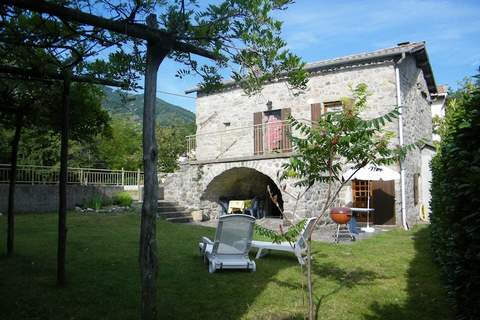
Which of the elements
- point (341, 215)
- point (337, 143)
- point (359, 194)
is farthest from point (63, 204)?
point (359, 194)

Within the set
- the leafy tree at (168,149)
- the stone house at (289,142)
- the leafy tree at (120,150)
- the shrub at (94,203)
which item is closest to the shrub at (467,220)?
the stone house at (289,142)

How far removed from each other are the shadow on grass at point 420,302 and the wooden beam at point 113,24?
11.0 ft

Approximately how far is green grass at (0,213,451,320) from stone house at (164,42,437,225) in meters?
4.38

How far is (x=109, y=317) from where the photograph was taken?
3.88 meters

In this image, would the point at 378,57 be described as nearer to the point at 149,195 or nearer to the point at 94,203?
the point at 149,195

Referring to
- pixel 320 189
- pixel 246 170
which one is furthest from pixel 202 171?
pixel 320 189

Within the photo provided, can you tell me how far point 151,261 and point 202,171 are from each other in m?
11.3

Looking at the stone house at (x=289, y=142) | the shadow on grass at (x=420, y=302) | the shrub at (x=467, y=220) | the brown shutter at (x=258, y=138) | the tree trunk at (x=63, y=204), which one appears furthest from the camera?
the brown shutter at (x=258, y=138)

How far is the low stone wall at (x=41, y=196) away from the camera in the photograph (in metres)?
13.1

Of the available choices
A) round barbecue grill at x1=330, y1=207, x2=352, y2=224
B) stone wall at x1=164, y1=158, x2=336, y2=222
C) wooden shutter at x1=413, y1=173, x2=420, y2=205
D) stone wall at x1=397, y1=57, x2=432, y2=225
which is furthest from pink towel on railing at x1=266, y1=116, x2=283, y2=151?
round barbecue grill at x1=330, y1=207, x2=352, y2=224

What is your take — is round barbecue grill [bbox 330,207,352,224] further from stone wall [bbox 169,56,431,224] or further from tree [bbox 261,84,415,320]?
tree [bbox 261,84,415,320]

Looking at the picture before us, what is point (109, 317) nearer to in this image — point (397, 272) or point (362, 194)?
point (397, 272)

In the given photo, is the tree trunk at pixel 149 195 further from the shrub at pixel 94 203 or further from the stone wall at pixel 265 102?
the shrub at pixel 94 203

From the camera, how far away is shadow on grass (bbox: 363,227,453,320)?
4.04m
